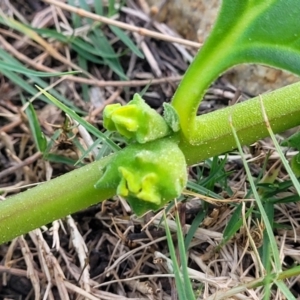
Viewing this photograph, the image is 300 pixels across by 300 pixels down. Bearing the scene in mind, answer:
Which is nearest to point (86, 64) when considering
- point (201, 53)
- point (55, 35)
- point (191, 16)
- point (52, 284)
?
point (55, 35)

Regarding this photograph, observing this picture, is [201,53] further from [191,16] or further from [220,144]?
[191,16]

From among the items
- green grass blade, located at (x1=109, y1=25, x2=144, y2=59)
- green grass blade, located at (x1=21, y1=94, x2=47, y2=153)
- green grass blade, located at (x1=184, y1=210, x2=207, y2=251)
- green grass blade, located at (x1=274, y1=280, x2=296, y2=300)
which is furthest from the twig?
green grass blade, located at (x1=274, y1=280, x2=296, y2=300)

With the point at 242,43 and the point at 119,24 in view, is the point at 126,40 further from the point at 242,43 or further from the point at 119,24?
the point at 242,43

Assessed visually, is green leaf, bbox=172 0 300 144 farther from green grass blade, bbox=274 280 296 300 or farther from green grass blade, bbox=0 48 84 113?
green grass blade, bbox=0 48 84 113

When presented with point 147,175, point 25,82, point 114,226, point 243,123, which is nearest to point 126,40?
point 25,82

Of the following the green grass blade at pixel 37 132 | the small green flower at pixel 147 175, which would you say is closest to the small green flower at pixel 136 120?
the small green flower at pixel 147 175

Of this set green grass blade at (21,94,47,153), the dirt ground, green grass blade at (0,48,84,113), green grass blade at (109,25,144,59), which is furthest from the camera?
green grass blade at (109,25,144,59)
